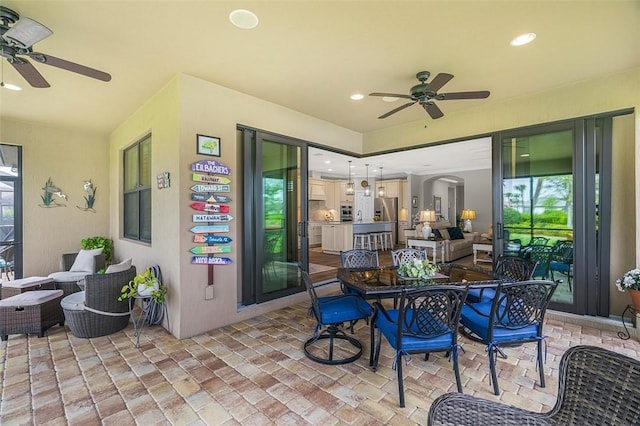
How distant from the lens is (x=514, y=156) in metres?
3.94

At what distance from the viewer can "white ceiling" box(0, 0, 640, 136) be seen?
2.12 metres

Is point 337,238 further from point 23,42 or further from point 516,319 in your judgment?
point 23,42

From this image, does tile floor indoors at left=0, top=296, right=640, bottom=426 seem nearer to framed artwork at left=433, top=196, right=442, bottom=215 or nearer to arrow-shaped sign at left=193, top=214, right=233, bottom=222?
arrow-shaped sign at left=193, top=214, right=233, bottom=222

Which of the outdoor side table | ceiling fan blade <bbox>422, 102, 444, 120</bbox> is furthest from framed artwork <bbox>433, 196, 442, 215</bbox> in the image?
the outdoor side table

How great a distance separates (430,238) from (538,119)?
4.16m

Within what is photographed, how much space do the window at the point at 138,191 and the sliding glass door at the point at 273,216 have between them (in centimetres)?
152

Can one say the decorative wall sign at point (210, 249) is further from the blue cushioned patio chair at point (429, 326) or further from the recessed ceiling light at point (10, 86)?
the recessed ceiling light at point (10, 86)

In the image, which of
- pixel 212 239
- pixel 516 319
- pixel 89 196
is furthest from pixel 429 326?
pixel 89 196

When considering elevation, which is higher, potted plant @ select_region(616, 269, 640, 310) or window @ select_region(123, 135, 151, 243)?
window @ select_region(123, 135, 151, 243)

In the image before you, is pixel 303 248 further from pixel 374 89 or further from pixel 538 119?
pixel 538 119

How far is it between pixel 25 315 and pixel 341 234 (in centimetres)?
680

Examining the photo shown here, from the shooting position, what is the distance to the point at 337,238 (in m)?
8.83

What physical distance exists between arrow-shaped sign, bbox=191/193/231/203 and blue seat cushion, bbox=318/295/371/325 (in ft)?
5.28

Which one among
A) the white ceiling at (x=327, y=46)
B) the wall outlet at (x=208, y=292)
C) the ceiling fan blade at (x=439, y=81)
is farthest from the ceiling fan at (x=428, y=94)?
the wall outlet at (x=208, y=292)
